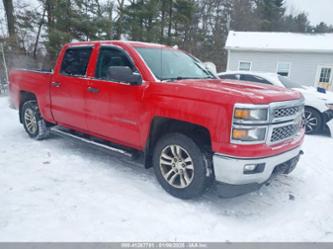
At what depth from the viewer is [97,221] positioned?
283cm

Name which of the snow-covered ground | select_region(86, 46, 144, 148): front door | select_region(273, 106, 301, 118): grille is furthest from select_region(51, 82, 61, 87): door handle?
select_region(273, 106, 301, 118): grille

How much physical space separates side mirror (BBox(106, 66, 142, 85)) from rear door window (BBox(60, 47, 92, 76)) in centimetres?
112

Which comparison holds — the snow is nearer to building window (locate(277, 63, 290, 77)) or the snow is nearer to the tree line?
building window (locate(277, 63, 290, 77))

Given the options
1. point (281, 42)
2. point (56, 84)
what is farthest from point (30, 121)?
point (281, 42)

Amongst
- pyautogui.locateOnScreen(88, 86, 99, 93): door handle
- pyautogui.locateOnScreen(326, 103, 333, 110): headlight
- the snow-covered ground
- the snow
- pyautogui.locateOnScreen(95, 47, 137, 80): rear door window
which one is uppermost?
the snow

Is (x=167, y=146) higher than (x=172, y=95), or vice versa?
(x=172, y=95)

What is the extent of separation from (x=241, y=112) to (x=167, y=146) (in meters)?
1.09

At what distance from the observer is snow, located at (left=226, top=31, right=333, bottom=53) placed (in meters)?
16.0

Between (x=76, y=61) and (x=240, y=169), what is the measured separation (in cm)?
329

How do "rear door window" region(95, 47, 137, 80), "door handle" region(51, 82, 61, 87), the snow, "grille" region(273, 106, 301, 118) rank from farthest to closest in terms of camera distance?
the snow → "door handle" region(51, 82, 61, 87) → "rear door window" region(95, 47, 137, 80) → "grille" region(273, 106, 301, 118)

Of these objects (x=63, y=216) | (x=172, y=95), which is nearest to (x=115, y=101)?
(x=172, y=95)

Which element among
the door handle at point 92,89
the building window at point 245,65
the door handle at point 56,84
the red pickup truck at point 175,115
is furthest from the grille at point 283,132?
the building window at point 245,65

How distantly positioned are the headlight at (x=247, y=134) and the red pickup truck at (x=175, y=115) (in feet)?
0.03

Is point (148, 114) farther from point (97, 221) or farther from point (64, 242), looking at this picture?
point (64, 242)
